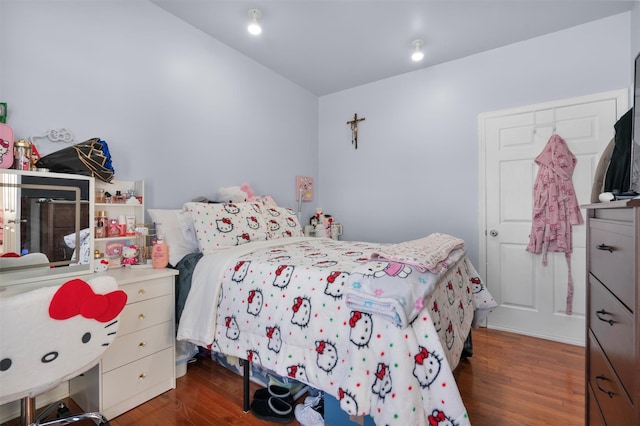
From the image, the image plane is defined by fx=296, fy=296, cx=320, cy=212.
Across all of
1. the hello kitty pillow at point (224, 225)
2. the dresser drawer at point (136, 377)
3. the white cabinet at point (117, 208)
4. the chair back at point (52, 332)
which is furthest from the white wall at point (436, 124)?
the chair back at point (52, 332)

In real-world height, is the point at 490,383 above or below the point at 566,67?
below

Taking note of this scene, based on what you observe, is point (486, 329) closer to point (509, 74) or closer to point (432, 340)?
point (432, 340)

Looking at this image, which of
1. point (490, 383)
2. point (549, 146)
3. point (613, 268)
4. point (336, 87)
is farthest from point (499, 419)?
point (336, 87)

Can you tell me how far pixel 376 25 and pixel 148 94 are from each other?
2.01m

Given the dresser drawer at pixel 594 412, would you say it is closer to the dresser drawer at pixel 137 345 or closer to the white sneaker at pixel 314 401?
the white sneaker at pixel 314 401

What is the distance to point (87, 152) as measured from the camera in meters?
1.76

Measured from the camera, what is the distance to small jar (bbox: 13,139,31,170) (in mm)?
1580

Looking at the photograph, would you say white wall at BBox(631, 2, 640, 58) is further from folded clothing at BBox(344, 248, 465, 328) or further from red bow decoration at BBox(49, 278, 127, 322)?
red bow decoration at BBox(49, 278, 127, 322)

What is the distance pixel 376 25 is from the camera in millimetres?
2621

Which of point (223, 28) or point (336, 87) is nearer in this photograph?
point (223, 28)

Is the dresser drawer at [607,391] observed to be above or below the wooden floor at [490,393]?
above

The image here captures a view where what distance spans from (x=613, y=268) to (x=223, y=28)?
10.2ft

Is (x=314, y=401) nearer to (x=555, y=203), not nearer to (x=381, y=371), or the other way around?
(x=381, y=371)

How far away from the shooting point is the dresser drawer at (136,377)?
158cm
